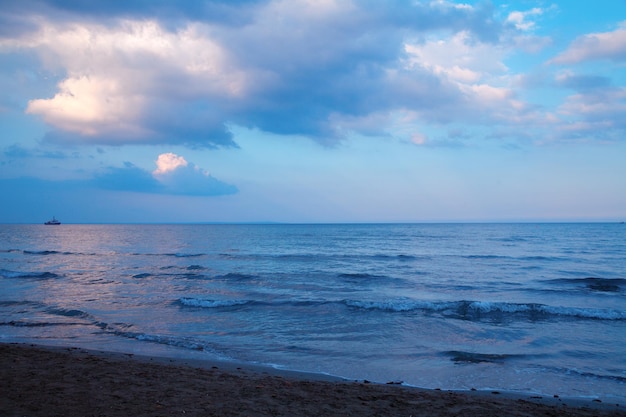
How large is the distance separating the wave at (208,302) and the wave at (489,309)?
525 cm

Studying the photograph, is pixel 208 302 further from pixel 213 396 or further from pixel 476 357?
pixel 213 396

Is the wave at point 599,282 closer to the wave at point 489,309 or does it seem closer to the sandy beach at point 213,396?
the wave at point 489,309

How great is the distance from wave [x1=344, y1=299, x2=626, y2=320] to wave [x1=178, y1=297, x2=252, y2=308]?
5.25 metres

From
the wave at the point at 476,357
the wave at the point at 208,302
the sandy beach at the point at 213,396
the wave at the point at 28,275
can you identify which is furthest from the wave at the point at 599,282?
the wave at the point at 28,275

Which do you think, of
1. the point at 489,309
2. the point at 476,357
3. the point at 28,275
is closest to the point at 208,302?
the point at 476,357

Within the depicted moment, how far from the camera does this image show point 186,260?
41562 millimetres

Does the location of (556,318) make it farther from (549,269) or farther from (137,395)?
(549,269)

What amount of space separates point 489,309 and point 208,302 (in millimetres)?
13169

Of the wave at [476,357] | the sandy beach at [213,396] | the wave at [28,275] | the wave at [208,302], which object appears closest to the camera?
the sandy beach at [213,396]

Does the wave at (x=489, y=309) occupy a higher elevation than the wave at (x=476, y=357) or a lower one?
lower

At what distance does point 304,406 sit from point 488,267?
1269 inches

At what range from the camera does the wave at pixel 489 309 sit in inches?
697

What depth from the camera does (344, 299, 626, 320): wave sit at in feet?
58.1

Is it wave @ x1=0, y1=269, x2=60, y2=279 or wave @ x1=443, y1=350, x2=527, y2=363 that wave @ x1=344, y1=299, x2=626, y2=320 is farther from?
wave @ x1=0, y1=269, x2=60, y2=279
